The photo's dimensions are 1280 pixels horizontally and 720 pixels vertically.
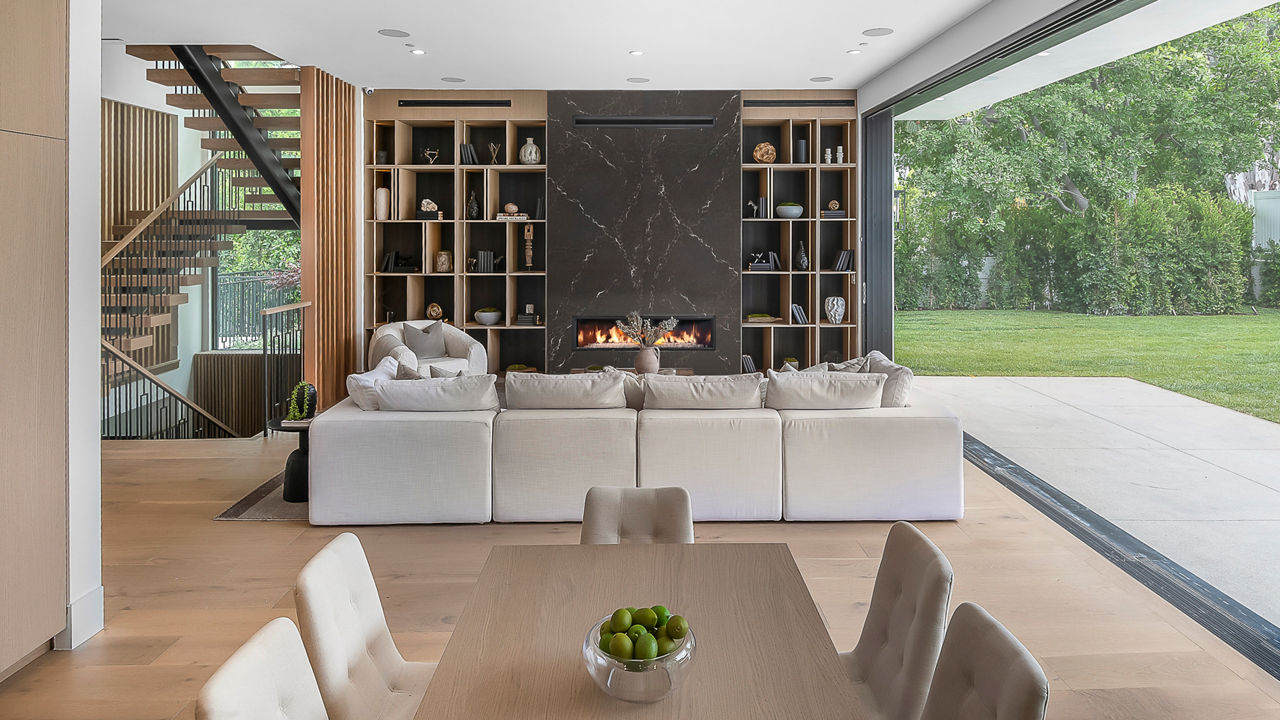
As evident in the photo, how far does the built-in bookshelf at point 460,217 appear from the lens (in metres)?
8.47

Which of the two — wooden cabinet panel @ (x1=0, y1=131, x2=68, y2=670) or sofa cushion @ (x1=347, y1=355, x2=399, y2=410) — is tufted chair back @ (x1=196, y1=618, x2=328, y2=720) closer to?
wooden cabinet panel @ (x1=0, y1=131, x2=68, y2=670)

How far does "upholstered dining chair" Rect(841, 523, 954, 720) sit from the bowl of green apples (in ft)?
1.80

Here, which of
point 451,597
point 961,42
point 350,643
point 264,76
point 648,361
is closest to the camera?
point 350,643

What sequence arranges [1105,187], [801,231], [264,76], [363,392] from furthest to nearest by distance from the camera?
[1105,187], [801,231], [264,76], [363,392]

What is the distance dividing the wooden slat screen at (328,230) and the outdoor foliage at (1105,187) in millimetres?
8144

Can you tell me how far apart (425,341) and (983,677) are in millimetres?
6919

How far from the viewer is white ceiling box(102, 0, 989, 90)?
17.9 ft

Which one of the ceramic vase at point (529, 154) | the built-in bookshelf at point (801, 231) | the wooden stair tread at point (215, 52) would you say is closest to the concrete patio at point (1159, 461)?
the built-in bookshelf at point (801, 231)

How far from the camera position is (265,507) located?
4840mm

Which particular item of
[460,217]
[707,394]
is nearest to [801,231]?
[460,217]

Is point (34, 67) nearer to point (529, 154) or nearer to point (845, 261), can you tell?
point (529, 154)

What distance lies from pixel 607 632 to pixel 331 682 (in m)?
0.60

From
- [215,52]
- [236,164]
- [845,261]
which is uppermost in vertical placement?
[215,52]

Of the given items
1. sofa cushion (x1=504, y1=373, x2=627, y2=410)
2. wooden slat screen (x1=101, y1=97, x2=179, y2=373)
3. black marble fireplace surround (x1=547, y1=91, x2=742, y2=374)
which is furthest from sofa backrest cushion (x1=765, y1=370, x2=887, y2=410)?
wooden slat screen (x1=101, y1=97, x2=179, y2=373)
